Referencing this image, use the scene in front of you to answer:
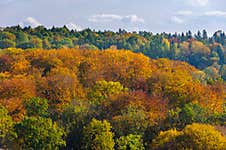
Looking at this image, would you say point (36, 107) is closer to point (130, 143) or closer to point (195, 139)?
point (130, 143)

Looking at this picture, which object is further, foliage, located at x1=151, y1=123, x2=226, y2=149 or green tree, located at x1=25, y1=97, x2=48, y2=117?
green tree, located at x1=25, y1=97, x2=48, y2=117

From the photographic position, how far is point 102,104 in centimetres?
5591

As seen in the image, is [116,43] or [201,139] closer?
[201,139]

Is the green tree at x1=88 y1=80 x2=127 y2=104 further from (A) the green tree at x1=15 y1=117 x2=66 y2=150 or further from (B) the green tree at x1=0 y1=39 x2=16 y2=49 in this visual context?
(B) the green tree at x1=0 y1=39 x2=16 y2=49

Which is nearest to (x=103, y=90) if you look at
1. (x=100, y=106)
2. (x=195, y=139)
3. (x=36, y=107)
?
(x=100, y=106)

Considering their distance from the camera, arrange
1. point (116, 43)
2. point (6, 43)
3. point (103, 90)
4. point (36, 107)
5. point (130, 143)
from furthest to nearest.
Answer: point (116, 43)
point (6, 43)
point (103, 90)
point (36, 107)
point (130, 143)

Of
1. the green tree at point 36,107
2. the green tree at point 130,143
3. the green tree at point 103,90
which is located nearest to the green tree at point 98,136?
the green tree at point 130,143

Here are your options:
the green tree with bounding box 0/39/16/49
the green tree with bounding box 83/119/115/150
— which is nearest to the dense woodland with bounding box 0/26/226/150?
the green tree with bounding box 83/119/115/150

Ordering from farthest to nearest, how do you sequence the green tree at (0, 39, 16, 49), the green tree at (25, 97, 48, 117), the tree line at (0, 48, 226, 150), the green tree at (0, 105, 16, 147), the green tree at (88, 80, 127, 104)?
the green tree at (0, 39, 16, 49)
the green tree at (88, 80, 127, 104)
the green tree at (25, 97, 48, 117)
the green tree at (0, 105, 16, 147)
the tree line at (0, 48, 226, 150)

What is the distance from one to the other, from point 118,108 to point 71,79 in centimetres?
1296

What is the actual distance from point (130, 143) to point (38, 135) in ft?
27.0

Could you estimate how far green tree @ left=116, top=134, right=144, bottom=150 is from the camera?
46.3m

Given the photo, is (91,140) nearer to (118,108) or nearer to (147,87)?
(118,108)

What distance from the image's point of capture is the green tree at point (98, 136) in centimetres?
4675
